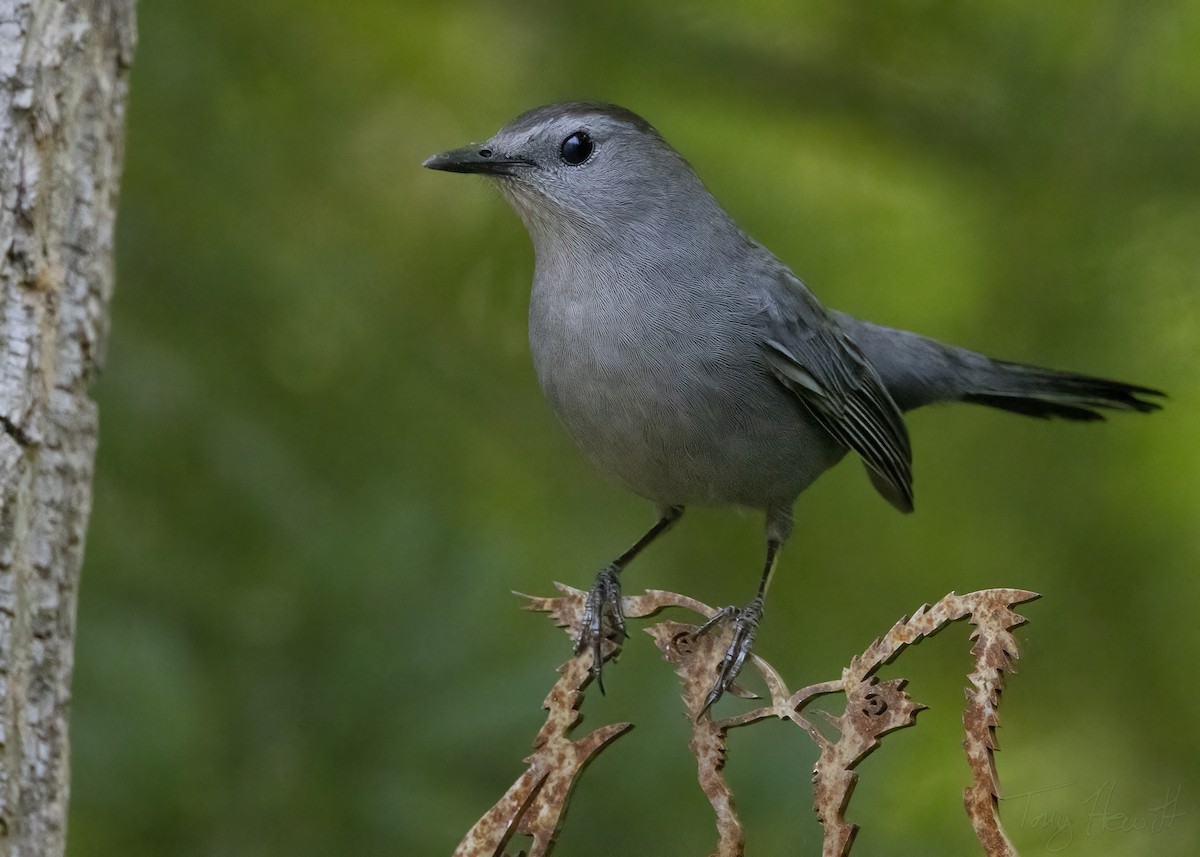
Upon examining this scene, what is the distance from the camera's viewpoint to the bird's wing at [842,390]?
11.1ft

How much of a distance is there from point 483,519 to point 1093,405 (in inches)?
73.7

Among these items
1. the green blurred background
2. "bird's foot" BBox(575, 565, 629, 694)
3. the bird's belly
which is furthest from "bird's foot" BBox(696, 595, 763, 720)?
the green blurred background

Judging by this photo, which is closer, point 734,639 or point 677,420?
point 734,639

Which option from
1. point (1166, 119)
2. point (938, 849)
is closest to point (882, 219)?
point (1166, 119)

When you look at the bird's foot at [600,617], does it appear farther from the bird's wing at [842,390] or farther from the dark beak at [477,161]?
the dark beak at [477,161]

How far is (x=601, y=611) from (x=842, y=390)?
3.41 feet

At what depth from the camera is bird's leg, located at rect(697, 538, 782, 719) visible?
2369 millimetres

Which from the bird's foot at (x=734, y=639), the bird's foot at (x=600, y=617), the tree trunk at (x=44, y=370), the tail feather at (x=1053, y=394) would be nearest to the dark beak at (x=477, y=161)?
the tree trunk at (x=44, y=370)

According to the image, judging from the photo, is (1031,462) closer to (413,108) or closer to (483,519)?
(483,519)

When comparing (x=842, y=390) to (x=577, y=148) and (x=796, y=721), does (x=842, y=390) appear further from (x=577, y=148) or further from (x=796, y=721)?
(x=796, y=721)

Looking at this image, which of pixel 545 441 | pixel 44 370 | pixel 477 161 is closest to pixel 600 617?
pixel 44 370

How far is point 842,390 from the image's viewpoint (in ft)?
11.7

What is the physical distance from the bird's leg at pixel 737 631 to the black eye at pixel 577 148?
1172 mm

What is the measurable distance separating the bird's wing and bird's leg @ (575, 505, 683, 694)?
0.53 metres
